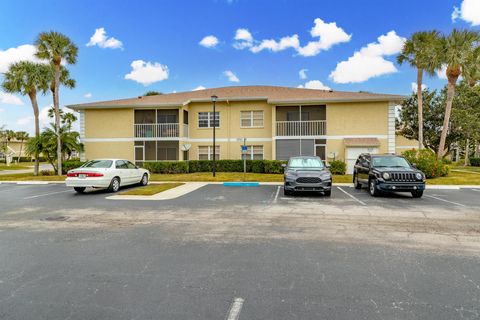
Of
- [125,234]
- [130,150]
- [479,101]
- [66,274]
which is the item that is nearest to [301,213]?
[125,234]

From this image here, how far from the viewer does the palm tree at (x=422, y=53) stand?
20469 millimetres

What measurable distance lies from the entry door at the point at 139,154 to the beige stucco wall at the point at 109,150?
0.34 metres

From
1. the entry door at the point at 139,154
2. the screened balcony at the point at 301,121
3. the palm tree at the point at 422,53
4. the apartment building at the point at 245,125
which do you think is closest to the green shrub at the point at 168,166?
the apartment building at the point at 245,125

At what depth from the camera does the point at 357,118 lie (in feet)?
72.7

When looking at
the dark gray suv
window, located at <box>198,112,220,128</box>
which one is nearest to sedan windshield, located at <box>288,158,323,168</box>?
the dark gray suv

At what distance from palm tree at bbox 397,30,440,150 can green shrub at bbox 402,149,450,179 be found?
5.25m

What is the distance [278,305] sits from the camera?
3.29 meters

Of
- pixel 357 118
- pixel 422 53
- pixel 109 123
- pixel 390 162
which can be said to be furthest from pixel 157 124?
pixel 422 53

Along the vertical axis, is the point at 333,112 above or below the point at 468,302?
above

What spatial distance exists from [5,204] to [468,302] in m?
13.4

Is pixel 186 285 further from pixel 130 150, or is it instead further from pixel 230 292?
pixel 130 150

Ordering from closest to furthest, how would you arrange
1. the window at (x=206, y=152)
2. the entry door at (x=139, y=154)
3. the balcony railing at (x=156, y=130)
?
1. the balcony railing at (x=156, y=130)
2. the entry door at (x=139, y=154)
3. the window at (x=206, y=152)

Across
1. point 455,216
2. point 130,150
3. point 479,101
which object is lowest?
point 455,216

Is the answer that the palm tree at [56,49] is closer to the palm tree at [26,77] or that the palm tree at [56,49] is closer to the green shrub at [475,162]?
the palm tree at [26,77]
